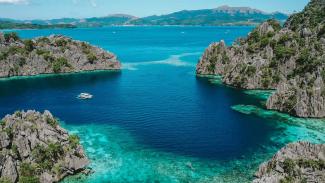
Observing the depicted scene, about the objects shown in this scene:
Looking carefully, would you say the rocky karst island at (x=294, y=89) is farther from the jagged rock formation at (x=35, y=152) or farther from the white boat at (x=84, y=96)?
the white boat at (x=84, y=96)

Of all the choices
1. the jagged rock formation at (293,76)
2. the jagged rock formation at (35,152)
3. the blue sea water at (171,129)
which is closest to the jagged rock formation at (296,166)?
the blue sea water at (171,129)

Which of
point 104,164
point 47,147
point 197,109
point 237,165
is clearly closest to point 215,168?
point 237,165

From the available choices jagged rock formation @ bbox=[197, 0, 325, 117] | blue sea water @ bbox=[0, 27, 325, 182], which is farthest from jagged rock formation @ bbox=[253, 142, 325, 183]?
jagged rock formation @ bbox=[197, 0, 325, 117]

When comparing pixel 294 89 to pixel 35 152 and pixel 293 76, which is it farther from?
pixel 35 152

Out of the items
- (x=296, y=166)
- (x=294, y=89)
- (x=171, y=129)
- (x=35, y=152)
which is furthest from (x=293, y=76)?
(x=35, y=152)

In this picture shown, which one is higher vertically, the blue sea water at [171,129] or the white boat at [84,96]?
the white boat at [84,96]
